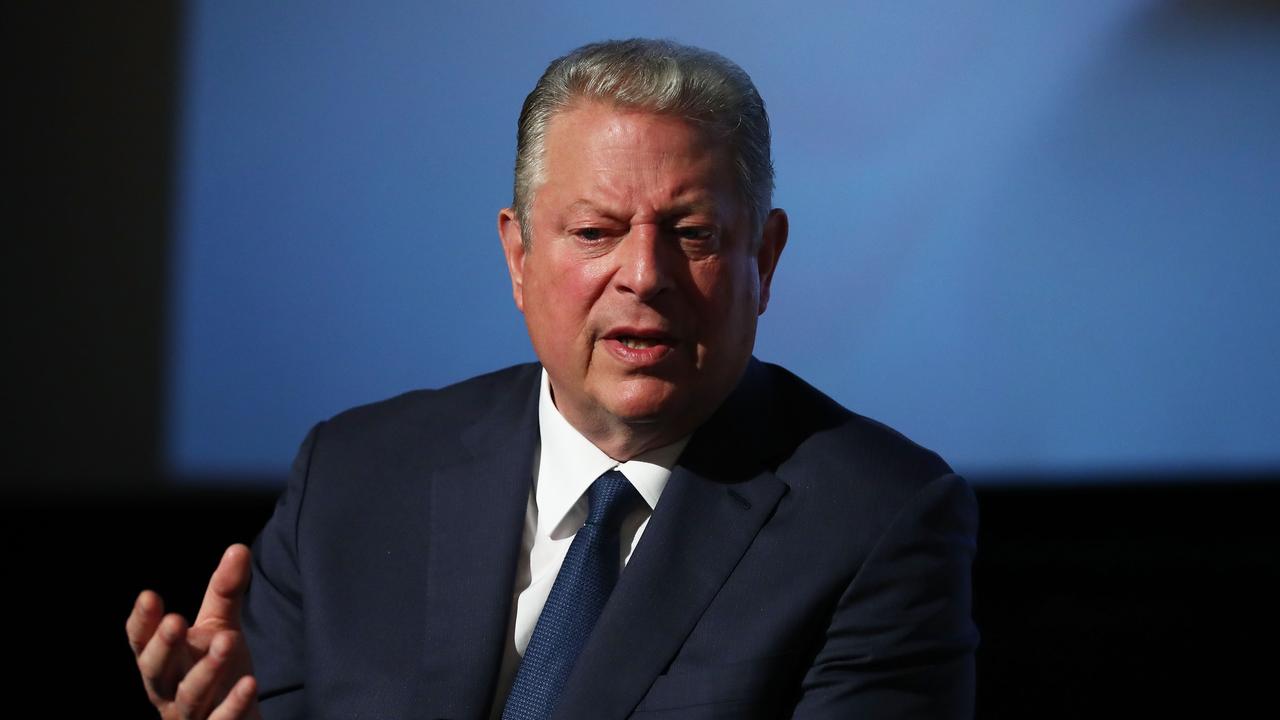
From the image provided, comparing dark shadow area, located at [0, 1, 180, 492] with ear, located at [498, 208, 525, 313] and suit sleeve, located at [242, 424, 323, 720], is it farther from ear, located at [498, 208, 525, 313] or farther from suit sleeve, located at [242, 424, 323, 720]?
ear, located at [498, 208, 525, 313]

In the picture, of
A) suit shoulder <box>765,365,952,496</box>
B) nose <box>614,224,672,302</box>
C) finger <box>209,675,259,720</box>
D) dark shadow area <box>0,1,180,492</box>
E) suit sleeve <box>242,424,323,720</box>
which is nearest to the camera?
finger <box>209,675,259,720</box>

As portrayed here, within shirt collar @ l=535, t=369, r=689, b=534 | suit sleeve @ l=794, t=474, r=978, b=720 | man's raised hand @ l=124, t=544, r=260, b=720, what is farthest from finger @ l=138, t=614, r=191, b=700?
suit sleeve @ l=794, t=474, r=978, b=720

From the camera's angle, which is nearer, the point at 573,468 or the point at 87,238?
the point at 573,468

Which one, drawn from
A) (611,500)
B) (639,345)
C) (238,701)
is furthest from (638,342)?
(238,701)

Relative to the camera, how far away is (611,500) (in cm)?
162

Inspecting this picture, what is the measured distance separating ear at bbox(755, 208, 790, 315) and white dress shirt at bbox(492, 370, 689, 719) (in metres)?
0.24

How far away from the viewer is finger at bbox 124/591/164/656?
4.33ft

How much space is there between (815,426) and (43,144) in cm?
201

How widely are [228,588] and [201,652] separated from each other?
0.08 m

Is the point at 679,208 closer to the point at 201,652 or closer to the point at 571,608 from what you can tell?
the point at 571,608

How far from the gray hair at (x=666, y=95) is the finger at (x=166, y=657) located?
2.16ft

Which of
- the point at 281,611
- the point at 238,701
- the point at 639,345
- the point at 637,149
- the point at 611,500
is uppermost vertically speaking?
the point at 637,149

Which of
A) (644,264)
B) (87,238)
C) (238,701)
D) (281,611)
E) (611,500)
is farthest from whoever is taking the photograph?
(87,238)

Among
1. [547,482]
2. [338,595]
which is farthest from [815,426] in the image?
[338,595]
